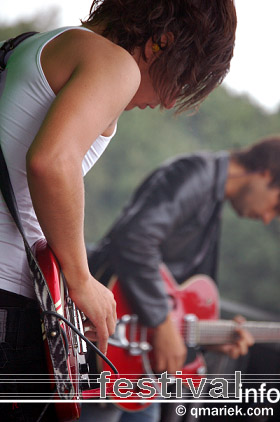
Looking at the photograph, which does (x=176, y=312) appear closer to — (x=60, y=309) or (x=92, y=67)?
(x=60, y=309)

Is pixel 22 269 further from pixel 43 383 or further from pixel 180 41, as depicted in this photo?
pixel 180 41

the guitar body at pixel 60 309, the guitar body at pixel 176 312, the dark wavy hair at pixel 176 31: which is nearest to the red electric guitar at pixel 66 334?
the guitar body at pixel 60 309

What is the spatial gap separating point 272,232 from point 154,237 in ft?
2.23

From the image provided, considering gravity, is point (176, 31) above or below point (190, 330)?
above

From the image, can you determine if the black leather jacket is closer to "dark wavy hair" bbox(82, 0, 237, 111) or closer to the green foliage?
the green foliage

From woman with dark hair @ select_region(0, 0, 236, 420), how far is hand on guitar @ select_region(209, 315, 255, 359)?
5.79ft

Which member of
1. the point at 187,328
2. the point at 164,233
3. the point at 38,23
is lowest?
the point at 187,328

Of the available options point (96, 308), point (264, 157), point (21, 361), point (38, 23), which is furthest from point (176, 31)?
point (264, 157)

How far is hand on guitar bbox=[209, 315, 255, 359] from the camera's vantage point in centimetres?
252

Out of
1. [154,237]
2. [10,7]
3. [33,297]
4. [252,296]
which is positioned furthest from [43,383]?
[252,296]

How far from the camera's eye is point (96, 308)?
836 mm

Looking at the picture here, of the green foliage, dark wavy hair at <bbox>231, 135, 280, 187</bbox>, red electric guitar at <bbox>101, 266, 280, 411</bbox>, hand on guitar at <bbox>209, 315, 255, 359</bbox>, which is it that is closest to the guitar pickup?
red electric guitar at <bbox>101, 266, 280, 411</bbox>

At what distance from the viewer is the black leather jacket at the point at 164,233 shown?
7.63ft

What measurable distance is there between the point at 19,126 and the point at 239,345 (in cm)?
202
